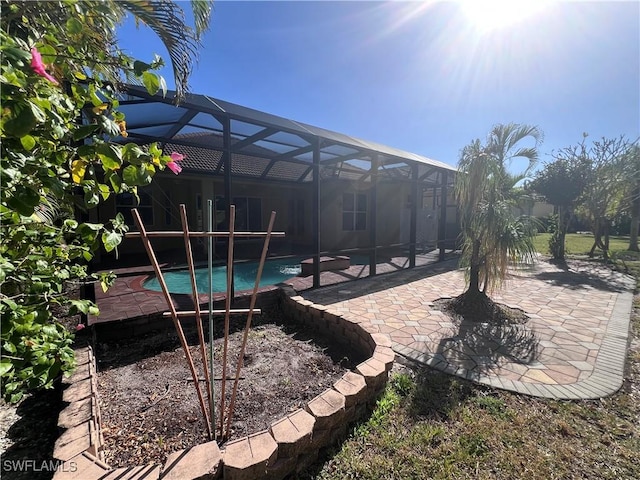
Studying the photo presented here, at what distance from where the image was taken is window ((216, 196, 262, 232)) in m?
11.3

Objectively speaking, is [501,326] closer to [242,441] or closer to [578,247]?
Answer: [242,441]

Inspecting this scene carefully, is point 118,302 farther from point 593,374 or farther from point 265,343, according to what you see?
point 593,374

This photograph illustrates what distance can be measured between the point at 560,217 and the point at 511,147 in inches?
351

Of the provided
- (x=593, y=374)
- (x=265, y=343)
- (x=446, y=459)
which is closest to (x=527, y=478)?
(x=446, y=459)

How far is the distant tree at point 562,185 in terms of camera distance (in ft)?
34.4

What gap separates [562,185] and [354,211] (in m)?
8.09

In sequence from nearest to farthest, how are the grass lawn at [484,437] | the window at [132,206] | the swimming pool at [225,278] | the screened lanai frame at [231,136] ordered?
the grass lawn at [484,437]
the screened lanai frame at [231,136]
the swimming pool at [225,278]
the window at [132,206]

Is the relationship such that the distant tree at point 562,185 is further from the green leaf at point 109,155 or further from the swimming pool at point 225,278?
the green leaf at point 109,155

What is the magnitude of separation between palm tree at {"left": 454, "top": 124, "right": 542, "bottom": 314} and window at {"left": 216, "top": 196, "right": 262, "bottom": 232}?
8.62 meters

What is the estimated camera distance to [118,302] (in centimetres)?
471

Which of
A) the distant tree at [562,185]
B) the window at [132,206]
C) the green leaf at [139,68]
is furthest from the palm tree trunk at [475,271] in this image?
the window at [132,206]

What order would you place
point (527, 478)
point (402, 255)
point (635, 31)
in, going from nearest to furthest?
point (527, 478), point (635, 31), point (402, 255)

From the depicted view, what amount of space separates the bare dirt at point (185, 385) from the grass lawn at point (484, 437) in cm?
61

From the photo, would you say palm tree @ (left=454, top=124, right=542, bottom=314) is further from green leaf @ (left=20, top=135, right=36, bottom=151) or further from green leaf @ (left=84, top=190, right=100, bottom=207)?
green leaf @ (left=20, top=135, right=36, bottom=151)
